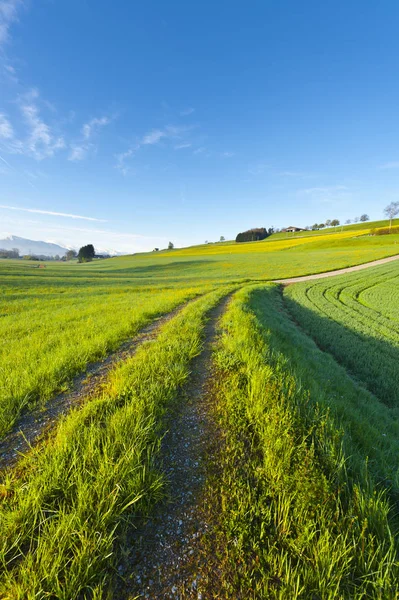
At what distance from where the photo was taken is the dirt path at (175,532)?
1.80 m

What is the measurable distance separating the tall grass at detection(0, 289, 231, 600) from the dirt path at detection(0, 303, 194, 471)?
376mm

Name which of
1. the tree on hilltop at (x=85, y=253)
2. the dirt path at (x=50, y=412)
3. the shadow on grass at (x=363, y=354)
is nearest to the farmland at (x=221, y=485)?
the dirt path at (x=50, y=412)

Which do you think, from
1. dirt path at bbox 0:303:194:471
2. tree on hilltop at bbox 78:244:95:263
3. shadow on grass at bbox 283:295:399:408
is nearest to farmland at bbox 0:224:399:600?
dirt path at bbox 0:303:194:471

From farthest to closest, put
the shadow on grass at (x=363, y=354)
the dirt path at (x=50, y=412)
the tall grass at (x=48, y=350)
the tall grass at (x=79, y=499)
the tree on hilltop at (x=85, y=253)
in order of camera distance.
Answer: the tree on hilltop at (x=85, y=253) < the shadow on grass at (x=363, y=354) < the tall grass at (x=48, y=350) < the dirt path at (x=50, y=412) < the tall grass at (x=79, y=499)

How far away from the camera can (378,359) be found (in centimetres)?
895

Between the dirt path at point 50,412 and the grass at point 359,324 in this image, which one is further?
the grass at point 359,324

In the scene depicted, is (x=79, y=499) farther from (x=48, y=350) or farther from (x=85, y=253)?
(x=85, y=253)

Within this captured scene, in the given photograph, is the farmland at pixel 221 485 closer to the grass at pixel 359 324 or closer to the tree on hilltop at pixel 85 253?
the grass at pixel 359 324

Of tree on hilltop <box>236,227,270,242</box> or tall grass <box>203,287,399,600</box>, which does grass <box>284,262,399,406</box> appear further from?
tree on hilltop <box>236,227,270,242</box>

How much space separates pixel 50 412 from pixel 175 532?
2.97 m

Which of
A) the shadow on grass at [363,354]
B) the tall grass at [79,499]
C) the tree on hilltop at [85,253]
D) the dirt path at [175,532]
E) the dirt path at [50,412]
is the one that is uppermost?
the tree on hilltop at [85,253]

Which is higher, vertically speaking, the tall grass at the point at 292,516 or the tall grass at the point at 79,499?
the tall grass at the point at 79,499

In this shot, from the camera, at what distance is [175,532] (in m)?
2.17

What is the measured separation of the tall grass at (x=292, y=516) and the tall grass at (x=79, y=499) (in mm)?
797
